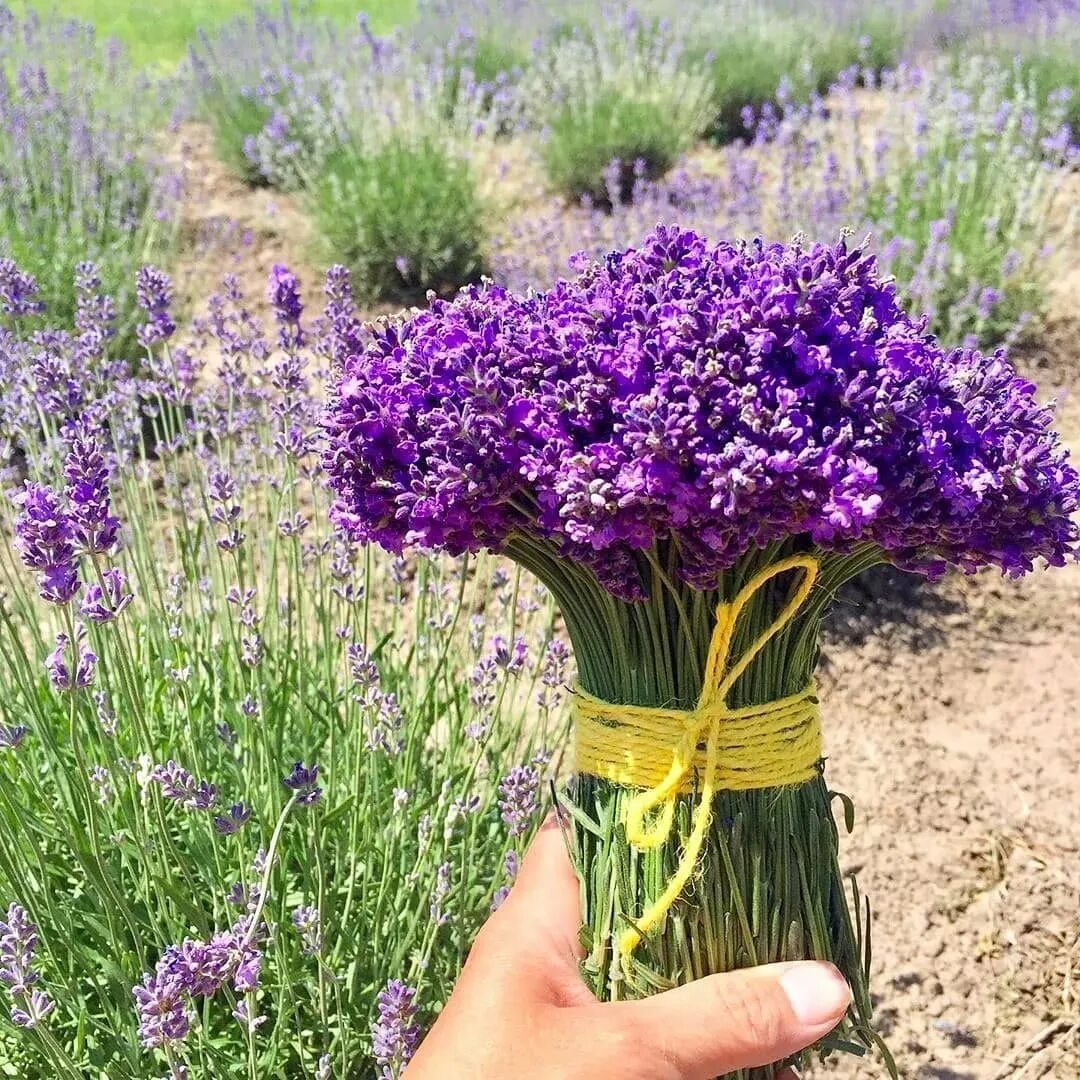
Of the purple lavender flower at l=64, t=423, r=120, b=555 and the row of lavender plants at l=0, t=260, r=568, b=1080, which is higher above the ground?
the purple lavender flower at l=64, t=423, r=120, b=555

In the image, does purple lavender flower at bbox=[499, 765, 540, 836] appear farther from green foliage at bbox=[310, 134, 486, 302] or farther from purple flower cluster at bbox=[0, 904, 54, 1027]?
green foliage at bbox=[310, 134, 486, 302]

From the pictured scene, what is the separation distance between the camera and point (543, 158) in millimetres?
6742

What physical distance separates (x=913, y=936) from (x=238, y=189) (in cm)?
628

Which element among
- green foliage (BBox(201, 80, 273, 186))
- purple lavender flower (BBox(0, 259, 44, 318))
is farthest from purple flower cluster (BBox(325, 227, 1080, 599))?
green foliage (BBox(201, 80, 273, 186))

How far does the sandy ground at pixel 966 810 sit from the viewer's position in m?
2.21

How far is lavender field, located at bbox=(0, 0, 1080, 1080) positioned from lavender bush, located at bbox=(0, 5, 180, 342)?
4cm

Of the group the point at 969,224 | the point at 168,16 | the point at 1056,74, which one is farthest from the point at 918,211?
the point at 168,16

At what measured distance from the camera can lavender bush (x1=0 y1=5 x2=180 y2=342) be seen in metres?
4.84

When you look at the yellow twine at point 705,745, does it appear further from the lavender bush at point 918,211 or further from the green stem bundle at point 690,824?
the lavender bush at point 918,211

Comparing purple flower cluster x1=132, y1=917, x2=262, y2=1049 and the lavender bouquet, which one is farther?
purple flower cluster x1=132, y1=917, x2=262, y2=1049

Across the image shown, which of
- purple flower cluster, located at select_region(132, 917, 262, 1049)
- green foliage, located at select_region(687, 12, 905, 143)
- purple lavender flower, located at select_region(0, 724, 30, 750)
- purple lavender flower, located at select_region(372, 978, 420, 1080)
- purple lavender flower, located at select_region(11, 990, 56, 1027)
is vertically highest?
green foliage, located at select_region(687, 12, 905, 143)

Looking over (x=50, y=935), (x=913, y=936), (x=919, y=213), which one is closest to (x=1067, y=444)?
(x=919, y=213)

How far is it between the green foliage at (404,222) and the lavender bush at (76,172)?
0.90 metres

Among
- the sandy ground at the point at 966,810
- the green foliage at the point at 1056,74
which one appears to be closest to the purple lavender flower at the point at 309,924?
the sandy ground at the point at 966,810
